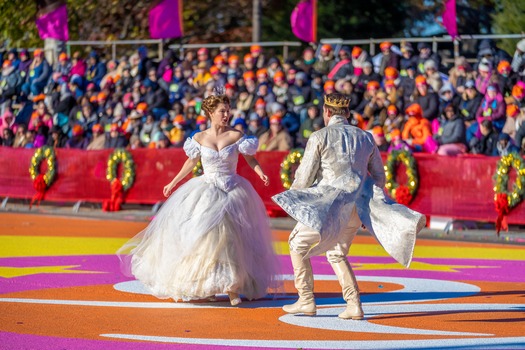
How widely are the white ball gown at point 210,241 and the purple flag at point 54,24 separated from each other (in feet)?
66.7

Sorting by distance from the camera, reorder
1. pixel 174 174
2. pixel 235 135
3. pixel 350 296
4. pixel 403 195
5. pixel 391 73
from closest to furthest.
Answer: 1. pixel 350 296
2. pixel 235 135
3. pixel 403 195
4. pixel 174 174
5. pixel 391 73

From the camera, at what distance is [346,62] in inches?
926

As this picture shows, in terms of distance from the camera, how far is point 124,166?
2273 cm

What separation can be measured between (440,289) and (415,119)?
9.02 metres

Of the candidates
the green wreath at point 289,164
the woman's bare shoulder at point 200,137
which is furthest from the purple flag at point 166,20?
the woman's bare shoulder at point 200,137

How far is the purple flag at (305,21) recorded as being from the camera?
2739cm

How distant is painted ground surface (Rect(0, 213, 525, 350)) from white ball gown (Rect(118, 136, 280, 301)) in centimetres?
21

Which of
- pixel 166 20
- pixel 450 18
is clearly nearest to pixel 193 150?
pixel 450 18

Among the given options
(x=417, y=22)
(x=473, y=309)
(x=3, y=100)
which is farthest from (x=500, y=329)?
(x=417, y=22)

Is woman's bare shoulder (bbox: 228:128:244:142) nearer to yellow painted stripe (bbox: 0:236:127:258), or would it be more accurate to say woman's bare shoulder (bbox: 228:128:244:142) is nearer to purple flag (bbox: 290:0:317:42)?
yellow painted stripe (bbox: 0:236:127:258)

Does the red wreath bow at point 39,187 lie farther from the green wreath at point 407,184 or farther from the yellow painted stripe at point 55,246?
the green wreath at point 407,184

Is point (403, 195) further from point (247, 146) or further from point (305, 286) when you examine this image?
point (305, 286)

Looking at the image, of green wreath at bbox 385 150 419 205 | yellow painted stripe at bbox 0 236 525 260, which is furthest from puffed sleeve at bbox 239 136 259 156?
green wreath at bbox 385 150 419 205

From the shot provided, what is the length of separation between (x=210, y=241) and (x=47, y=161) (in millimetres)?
13834
